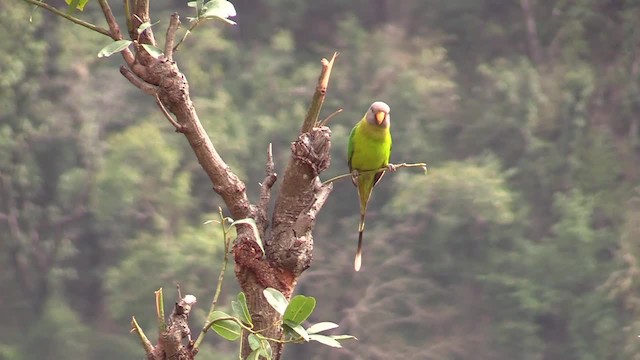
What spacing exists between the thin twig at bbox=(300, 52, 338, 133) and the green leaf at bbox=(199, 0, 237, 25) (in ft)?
0.45

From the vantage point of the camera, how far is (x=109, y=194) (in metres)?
14.1

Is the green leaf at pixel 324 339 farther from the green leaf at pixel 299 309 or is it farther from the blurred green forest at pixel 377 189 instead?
the blurred green forest at pixel 377 189

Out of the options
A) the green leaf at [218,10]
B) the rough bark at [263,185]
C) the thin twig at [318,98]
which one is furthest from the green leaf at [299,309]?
the green leaf at [218,10]

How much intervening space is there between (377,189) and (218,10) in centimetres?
1246

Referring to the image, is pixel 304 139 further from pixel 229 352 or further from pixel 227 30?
pixel 227 30

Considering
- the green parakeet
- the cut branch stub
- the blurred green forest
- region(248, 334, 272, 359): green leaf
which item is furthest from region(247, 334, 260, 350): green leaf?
the blurred green forest

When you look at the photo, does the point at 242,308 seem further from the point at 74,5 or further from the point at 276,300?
the point at 74,5

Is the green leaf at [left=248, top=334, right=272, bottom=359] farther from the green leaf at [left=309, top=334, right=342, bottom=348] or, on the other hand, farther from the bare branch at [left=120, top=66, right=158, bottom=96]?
the bare branch at [left=120, top=66, right=158, bottom=96]

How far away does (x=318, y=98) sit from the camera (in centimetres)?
163

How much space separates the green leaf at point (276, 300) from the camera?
1.54 metres

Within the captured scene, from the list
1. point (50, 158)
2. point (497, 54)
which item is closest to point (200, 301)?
point (50, 158)

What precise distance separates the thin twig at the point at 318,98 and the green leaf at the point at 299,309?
272mm

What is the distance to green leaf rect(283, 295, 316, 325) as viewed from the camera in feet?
4.94

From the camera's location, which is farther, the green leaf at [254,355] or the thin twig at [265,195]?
the thin twig at [265,195]
